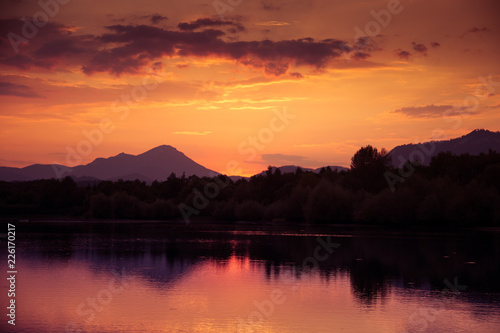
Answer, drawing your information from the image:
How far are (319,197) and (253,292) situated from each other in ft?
303

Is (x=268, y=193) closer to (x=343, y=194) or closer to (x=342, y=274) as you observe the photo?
(x=343, y=194)

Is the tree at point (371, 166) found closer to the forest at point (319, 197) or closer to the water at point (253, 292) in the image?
the forest at point (319, 197)

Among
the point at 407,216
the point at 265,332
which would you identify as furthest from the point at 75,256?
the point at 407,216

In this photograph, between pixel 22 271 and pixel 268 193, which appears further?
pixel 268 193

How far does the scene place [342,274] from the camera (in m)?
36.2

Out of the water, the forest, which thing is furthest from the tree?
the water

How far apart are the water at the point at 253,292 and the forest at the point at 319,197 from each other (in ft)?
191

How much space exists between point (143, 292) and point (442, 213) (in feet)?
284

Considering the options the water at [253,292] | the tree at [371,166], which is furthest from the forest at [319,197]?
the water at [253,292]

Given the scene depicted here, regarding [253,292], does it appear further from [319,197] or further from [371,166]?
[371,166]

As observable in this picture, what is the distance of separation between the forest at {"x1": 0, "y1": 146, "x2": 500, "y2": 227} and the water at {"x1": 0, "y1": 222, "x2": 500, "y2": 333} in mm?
58309

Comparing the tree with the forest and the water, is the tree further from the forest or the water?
the water

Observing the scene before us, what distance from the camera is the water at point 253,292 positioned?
70.1 feet

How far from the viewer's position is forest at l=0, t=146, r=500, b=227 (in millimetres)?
105250
